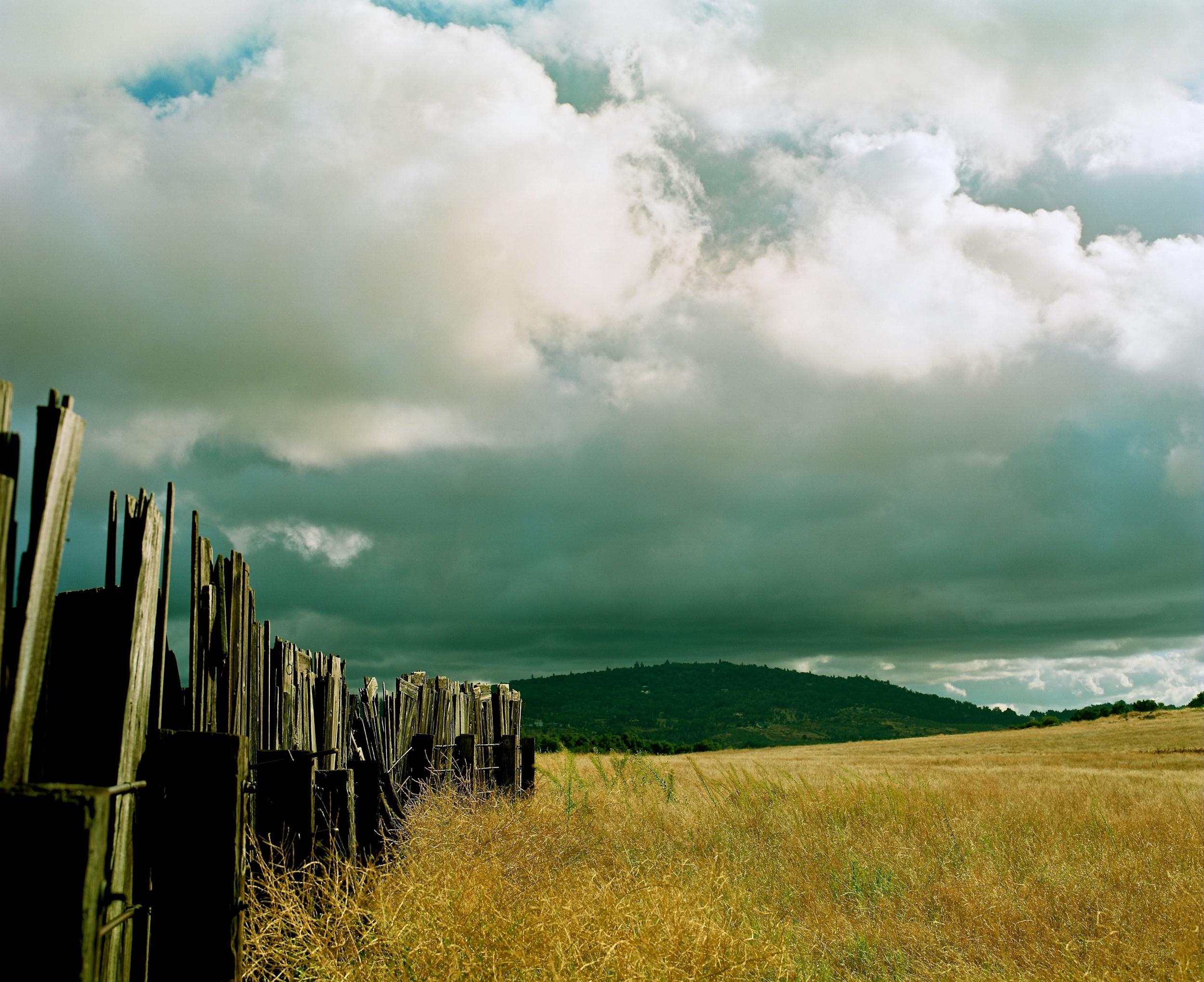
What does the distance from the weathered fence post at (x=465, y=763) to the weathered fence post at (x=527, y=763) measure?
6.03ft

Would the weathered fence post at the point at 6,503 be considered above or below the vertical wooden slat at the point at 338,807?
above

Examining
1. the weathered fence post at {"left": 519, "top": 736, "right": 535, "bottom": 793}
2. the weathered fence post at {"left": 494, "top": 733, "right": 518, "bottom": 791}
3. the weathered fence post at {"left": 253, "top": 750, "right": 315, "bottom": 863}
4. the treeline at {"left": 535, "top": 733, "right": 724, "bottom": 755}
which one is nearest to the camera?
→ the weathered fence post at {"left": 253, "top": 750, "right": 315, "bottom": 863}

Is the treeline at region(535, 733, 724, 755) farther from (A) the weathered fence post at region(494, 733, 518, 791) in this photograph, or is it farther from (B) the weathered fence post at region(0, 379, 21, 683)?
(B) the weathered fence post at region(0, 379, 21, 683)

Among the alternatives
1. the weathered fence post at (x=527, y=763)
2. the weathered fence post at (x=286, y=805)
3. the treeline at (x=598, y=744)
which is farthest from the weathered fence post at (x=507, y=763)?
the treeline at (x=598, y=744)

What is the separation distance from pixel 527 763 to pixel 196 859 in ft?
30.5

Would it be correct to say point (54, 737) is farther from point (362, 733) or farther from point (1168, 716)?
point (1168, 716)

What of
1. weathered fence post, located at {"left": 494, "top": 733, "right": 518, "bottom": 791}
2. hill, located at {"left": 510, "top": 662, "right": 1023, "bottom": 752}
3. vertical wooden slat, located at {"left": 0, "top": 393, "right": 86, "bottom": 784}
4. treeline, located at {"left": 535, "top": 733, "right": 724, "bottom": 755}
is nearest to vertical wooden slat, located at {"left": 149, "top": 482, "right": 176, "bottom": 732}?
vertical wooden slat, located at {"left": 0, "top": 393, "right": 86, "bottom": 784}

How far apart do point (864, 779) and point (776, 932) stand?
33.8ft

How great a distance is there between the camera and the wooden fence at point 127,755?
196 cm

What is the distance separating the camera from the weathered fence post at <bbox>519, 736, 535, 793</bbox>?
38.4ft

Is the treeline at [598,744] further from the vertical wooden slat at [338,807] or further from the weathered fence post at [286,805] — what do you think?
the weathered fence post at [286,805]

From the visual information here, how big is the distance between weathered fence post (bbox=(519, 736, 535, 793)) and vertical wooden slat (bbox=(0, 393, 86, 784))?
992 cm

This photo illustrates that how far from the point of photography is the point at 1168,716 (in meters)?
53.0

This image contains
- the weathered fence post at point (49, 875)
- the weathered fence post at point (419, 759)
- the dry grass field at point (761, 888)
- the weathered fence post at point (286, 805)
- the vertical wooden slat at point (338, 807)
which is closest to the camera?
the weathered fence post at point (49, 875)
